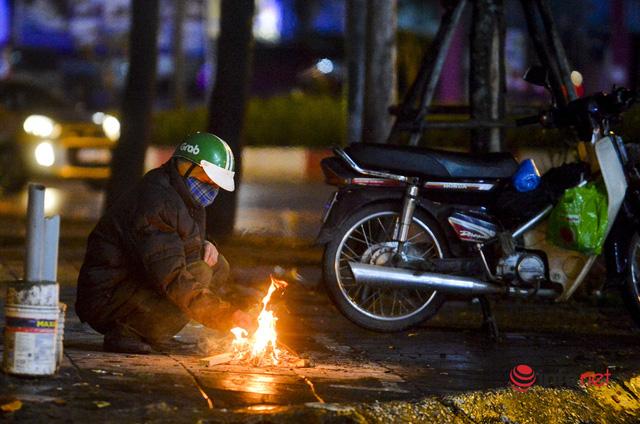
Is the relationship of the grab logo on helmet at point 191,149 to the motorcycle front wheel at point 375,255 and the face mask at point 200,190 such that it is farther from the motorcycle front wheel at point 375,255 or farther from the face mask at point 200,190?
A: the motorcycle front wheel at point 375,255

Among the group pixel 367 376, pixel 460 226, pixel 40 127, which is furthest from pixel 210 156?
pixel 40 127

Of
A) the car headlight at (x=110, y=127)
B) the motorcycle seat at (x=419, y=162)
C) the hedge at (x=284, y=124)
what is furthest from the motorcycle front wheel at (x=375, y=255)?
the hedge at (x=284, y=124)

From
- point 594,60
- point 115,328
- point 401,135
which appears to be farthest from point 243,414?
point 594,60

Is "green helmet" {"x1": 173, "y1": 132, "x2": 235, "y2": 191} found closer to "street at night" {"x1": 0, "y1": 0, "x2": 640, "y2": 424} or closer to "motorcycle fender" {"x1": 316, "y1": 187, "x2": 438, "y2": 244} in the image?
"street at night" {"x1": 0, "y1": 0, "x2": 640, "y2": 424}

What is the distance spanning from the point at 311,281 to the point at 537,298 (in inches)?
91.7

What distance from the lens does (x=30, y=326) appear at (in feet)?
17.9

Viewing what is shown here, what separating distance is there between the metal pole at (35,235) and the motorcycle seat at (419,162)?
7.94ft

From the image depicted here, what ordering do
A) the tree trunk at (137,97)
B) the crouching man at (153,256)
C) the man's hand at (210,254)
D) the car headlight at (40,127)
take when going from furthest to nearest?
the car headlight at (40,127) → the tree trunk at (137,97) → the man's hand at (210,254) → the crouching man at (153,256)

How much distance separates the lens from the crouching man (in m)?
6.25

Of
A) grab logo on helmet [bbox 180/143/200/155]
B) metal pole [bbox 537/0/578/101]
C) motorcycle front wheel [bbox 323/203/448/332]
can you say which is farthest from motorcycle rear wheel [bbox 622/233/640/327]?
grab logo on helmet [bbox 180/143/200/155]

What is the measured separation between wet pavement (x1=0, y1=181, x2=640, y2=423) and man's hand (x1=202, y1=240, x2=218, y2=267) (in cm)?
43

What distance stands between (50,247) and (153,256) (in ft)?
2.62

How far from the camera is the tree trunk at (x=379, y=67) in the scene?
1056 cm

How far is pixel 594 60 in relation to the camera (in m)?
30.3
